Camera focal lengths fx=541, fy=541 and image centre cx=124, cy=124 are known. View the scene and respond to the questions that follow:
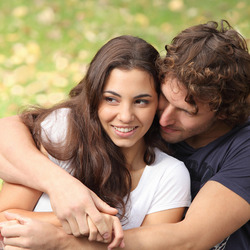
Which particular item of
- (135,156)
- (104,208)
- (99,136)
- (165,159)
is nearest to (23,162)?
(99,136)

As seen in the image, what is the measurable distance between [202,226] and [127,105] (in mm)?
713

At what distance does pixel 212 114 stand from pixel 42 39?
382cm

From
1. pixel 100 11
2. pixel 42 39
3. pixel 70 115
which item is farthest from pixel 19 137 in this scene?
pixel 100 11

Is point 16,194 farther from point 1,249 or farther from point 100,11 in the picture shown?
point 100,11

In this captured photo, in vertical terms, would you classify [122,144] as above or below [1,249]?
above

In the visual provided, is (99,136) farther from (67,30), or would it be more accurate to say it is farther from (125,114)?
(67,30)

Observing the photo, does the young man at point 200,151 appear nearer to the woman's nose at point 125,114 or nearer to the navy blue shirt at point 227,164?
the navy blue shirt at point 227,164

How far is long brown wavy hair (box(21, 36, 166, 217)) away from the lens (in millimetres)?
2732

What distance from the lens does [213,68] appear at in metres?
2.83

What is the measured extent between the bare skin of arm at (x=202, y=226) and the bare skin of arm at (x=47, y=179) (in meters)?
0.18

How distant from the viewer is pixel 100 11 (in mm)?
6922

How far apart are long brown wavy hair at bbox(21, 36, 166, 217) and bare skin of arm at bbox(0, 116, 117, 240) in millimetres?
111

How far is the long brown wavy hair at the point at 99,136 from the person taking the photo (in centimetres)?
273

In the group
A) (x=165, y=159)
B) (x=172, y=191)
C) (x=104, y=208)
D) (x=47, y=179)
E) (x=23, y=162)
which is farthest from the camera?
(x=165, y=159)
